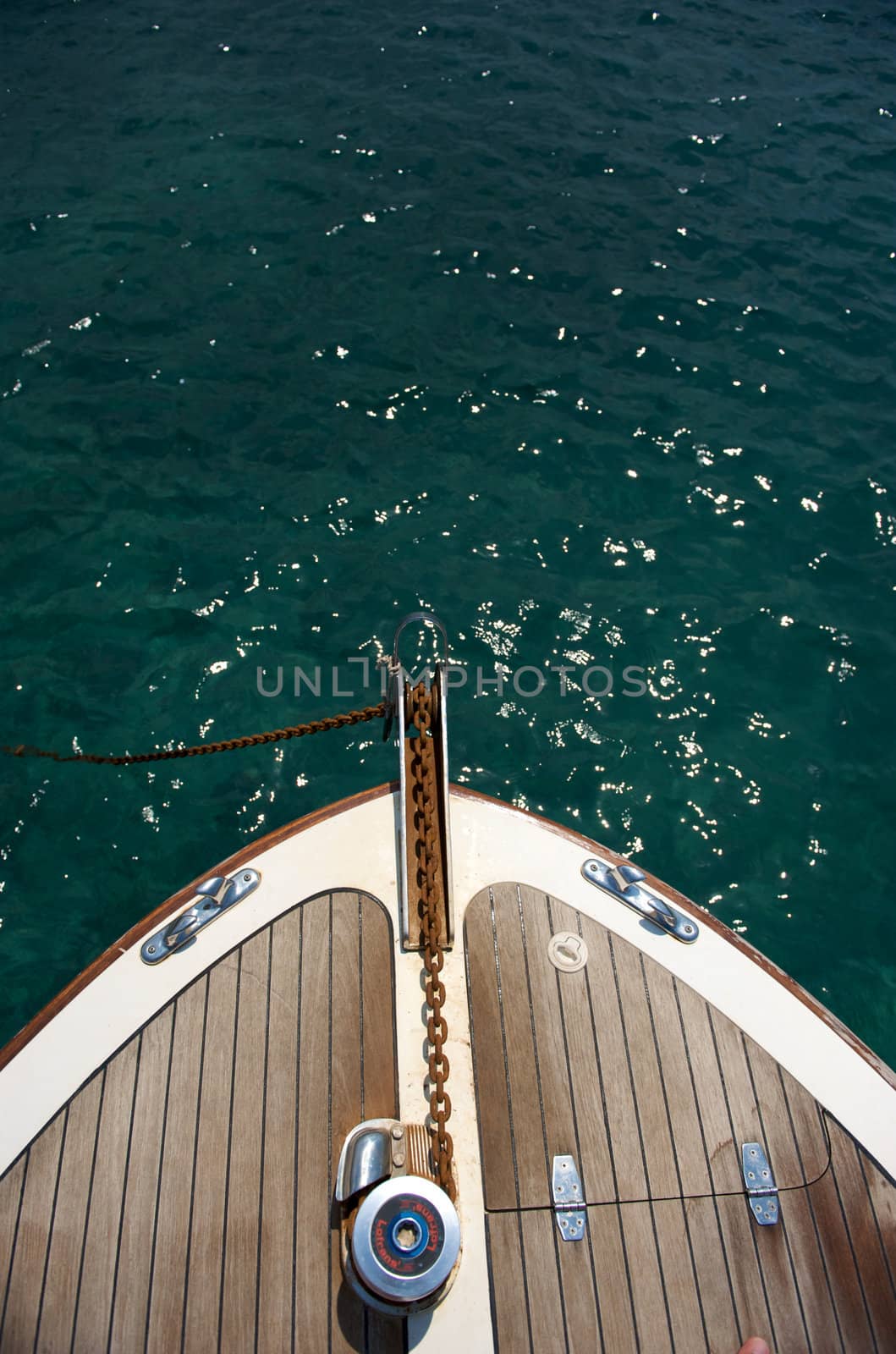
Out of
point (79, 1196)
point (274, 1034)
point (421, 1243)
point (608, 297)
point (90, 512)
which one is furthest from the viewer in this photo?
point (608, 297)

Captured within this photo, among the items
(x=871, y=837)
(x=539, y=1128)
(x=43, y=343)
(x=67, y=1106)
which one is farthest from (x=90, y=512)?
(x=871, y=837)

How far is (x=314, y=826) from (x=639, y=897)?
1.97 metres

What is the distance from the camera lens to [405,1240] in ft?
12.0

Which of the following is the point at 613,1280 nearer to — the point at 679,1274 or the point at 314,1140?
the point at 679,1274

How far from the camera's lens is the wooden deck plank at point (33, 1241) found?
3762mm

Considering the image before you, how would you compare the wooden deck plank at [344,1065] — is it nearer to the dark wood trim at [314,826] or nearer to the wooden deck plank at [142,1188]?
the dark wood trim at [314,826]

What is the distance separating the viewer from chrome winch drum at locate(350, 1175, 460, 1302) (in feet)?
11.8

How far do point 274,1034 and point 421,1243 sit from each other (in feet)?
4.22

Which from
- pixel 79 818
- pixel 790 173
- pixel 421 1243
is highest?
pixel 790 173

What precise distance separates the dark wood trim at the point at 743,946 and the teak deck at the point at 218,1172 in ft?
3.64

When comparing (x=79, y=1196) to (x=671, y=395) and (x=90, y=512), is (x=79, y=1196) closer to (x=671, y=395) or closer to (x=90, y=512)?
(x=90, y=512)

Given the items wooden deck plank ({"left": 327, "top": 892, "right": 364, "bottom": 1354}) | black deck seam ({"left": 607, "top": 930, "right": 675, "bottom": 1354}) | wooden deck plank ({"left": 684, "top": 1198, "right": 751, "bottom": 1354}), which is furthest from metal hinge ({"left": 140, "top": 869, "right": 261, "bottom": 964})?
wooden deck plank ({"left": 684, "top": 1198, "right": 751, "bottom": 1354})

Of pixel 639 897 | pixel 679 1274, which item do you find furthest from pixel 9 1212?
A: pixel 639 897

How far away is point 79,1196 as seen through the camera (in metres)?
4.06
